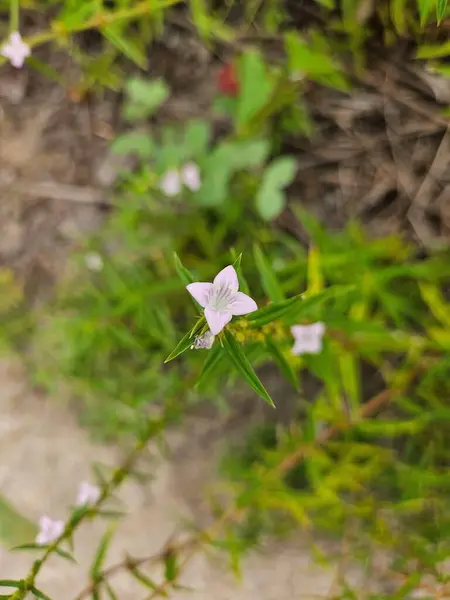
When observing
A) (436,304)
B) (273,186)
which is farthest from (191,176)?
(436,304)

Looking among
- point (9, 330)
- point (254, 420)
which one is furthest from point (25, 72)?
point (254, 420)

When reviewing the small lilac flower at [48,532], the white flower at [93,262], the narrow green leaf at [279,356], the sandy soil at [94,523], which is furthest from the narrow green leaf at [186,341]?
the sandy soil at [94,523]

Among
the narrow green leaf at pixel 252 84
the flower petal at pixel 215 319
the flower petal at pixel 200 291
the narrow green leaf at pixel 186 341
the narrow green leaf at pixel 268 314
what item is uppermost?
the narrow green leaf at pixel 252 84

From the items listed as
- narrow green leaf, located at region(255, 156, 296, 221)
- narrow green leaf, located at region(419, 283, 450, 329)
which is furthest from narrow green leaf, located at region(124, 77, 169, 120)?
narrow green leaf, located at region(419, 283, 450, 329)

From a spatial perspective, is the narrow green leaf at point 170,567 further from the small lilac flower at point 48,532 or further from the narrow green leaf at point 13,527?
the narrow green leaf at point 13,527

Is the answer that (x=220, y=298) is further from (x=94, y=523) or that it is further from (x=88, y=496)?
(x=94, y=523)

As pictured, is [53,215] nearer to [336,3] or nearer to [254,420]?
[254,420]
